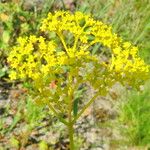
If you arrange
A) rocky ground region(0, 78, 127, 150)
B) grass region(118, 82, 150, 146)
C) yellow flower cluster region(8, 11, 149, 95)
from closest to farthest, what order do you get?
yellow flower cluster region(8, 11, 149, 95), rocky ground region(0, 78, 127, 150), grass region(118, 82, 150, 146)

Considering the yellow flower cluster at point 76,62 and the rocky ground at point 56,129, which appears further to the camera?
the rocky ground at point 56,129

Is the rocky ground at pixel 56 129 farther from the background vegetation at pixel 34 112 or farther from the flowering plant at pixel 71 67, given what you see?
the flowering plant at pixel 71 67

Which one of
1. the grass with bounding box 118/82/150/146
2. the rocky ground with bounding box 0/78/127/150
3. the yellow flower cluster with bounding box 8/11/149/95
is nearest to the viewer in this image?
the yellow flower cluster with bounding box 8/11/149/95

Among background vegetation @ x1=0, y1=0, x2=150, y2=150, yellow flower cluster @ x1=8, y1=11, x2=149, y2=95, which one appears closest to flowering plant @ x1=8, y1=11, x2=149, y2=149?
yellow flower cluster @ x1=8, y1=11, x2=149, y2=95

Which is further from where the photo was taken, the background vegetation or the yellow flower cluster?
the background vegetation

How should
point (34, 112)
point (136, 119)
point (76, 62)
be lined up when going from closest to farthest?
1. point (76, 62)
2. point (34, 112)
3. point (136, 119)

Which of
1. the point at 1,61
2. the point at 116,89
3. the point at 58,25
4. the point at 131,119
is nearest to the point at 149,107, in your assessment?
the point at 131,119

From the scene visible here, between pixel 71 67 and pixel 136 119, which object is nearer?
pixel 71 67

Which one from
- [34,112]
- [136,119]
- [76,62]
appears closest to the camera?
[76,62]

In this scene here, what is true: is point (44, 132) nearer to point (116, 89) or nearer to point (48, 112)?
point (48, 112)

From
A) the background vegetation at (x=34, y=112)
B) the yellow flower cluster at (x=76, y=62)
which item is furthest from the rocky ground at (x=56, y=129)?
the yellow flower cluster at (x=76, y=62)

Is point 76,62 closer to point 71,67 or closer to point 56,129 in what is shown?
point 71,67

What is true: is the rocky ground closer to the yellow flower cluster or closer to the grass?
the grass

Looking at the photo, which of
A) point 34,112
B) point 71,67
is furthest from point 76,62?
point 34,112
